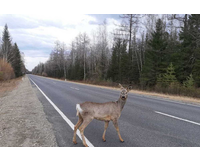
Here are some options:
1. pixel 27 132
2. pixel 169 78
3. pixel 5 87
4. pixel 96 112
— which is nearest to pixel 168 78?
pixel 169 78

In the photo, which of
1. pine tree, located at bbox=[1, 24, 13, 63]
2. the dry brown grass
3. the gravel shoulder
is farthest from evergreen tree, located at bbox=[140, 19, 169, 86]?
pine tree, located at bbox=[1, 24, 13, 63]

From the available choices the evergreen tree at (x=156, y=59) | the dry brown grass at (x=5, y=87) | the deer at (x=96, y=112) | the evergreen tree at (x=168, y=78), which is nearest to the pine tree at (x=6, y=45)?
the dry brown grass at (x=5, y=87)

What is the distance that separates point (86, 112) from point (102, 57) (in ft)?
126

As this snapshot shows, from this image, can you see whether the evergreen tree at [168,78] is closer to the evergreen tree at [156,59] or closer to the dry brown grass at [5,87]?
the evergreen tree at [156,59]

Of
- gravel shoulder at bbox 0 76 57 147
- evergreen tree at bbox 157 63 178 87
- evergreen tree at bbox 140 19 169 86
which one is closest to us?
gravel shoulder at bbox 0 76 57 147

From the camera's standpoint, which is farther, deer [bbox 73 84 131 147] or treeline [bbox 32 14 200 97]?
treeline [bbox 32 14 200 97]

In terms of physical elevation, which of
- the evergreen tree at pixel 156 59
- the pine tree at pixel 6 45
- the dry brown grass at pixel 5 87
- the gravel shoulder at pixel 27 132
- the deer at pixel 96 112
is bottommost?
the dry brown grass at pixel 5 87

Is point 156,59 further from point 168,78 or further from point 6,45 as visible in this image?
point 6,45

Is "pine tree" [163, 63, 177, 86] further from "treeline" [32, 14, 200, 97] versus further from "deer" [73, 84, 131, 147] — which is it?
"deer" [73, 84, 131, 147]

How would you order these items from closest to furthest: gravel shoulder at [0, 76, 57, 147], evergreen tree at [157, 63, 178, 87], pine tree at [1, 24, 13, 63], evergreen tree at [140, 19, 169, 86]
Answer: gravel shoulder at [0, 76, 57, 147]
evergreen tree at [157, 63, 178, 87]
evergreen tree at [140, 19, 169, 86]
pine tree at [1, 24, 13, 63]

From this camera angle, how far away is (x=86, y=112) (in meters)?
4.07

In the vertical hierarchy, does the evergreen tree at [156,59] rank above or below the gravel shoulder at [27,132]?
above

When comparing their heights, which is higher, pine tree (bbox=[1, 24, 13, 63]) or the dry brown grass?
pine tree (bbox=[1, 24, 13, 63])

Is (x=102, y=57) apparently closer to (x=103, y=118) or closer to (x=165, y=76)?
(x=165, y=76)
